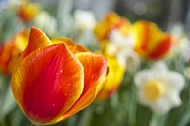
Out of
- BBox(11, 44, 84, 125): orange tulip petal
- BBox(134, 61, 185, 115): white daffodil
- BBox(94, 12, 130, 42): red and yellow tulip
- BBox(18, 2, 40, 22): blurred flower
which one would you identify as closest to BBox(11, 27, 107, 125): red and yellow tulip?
BBox(11, 44, 84, 125): orange tulip petal

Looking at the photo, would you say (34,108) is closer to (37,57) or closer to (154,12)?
(37,57)

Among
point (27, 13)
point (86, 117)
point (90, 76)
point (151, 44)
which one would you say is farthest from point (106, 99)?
point (27, 13)

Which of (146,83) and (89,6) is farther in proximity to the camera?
(89,6)

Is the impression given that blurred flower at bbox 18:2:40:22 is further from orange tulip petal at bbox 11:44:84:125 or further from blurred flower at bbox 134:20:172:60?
orange tulip petal at bbox 11:44:84:125

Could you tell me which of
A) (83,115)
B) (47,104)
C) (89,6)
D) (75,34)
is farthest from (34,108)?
(89,6)

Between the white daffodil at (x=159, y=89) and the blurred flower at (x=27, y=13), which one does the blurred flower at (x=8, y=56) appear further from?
the blurred flower at (x=27, y=13)

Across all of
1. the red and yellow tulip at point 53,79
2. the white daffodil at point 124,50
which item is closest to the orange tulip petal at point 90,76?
the red and yellow tulip at point 53,79
